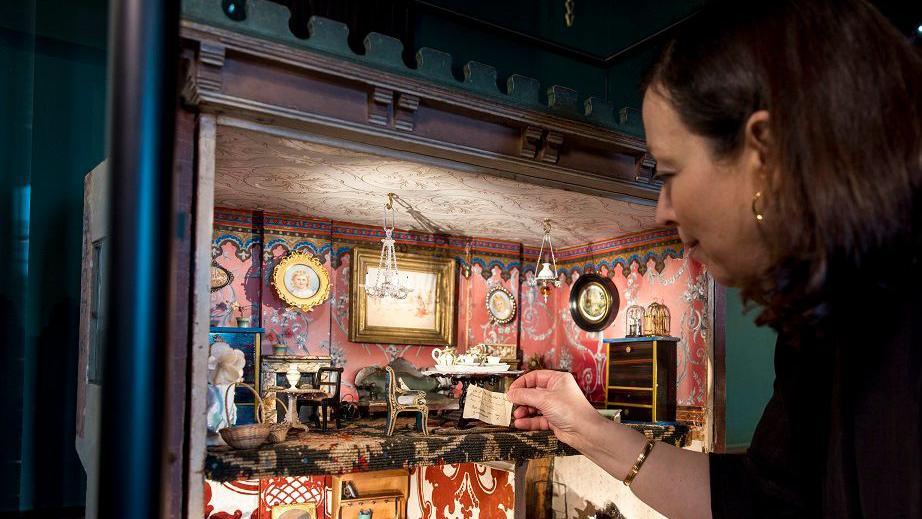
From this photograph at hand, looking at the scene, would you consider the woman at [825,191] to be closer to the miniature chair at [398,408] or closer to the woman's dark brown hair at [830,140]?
the woman's dark brown hair at [830,140]

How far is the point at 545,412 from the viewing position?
213 centimetres

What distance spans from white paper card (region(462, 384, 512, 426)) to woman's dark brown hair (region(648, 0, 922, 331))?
2766 mm

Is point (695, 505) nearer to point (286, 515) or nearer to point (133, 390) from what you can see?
point (133, 390)

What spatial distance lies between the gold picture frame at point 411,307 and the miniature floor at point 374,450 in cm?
111

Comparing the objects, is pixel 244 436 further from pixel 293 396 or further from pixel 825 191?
pixel 825 191

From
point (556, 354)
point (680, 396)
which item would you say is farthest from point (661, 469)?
point (556, 354)

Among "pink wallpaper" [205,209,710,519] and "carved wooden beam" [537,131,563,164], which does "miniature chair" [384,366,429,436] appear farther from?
"carved wooden beam" [537,131,563,164]

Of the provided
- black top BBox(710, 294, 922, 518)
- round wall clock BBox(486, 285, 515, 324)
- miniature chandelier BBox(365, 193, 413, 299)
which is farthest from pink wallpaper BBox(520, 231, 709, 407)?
black top BBox(710, 294, 922, 518)

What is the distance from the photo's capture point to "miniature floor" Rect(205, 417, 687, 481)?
2.71m

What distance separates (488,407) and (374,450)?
78cm

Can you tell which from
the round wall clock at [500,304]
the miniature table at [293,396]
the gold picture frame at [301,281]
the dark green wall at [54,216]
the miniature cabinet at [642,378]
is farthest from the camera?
the round wall clock at [500,304]

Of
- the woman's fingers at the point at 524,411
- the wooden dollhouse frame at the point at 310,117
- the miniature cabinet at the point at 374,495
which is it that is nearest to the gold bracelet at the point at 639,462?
the woman's fingers at the point at 524,411

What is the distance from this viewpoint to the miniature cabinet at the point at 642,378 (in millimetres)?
4375

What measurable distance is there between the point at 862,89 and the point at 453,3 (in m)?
5.34
